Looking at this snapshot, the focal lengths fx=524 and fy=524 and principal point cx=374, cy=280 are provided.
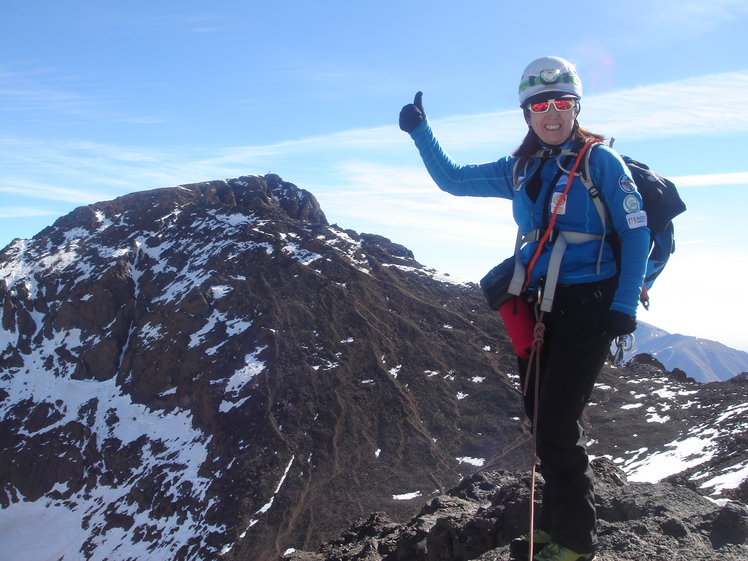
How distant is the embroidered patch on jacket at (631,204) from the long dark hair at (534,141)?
20.8 inches

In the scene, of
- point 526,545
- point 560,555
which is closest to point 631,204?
point 560,555

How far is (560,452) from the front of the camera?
125 inches

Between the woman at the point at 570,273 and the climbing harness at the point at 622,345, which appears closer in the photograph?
the woman at the point at 570,273

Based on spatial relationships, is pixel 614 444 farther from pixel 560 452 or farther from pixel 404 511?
pixel 560 452

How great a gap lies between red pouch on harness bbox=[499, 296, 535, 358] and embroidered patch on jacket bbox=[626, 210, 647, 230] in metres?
0.81

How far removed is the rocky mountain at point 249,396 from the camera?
2908cm

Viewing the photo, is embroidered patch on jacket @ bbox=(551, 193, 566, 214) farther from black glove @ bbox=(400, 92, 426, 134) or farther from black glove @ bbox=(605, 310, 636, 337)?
black glove @ bbox=(400, 92, 426, 134)

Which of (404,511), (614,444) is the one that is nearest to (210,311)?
(404,511)

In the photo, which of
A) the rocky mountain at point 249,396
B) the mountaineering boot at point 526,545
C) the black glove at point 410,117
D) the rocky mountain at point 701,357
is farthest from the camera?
the rocky mountain at point 701,357

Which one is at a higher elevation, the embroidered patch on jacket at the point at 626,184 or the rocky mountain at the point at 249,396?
the embroidered patch on jacket at the point at 626,184

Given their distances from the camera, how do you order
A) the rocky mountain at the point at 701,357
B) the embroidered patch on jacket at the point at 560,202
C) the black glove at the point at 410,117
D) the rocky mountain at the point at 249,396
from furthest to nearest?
the rocky mountain at the point at 701,357
the rocky mountain at the point at 249,396
the black glove at the point at 410,117
the embroidered patch on jacket at the point at 560,202

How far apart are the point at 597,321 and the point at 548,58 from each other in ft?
5.73

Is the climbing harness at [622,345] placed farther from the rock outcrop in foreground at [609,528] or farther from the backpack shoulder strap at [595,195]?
→ the rock outcrop in foreground at [609,528]

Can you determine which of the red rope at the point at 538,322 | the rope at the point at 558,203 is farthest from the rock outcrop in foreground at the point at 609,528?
the rope at the point at 558,203
